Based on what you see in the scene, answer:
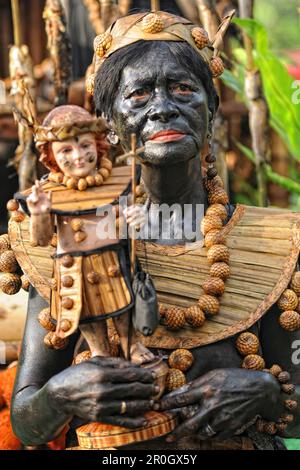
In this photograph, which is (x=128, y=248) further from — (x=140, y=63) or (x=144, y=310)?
(x=140, y=63)

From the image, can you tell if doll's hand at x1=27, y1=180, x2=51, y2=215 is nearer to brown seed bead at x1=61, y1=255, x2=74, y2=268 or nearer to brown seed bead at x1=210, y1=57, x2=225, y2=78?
brown seed bead at x1=61, y1=255, x2=74, y2=268

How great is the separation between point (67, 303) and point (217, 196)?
0.87 meters

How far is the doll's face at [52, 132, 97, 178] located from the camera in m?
3.35

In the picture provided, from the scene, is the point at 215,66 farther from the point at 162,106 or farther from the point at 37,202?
the point at 37,202

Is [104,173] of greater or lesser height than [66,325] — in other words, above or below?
above

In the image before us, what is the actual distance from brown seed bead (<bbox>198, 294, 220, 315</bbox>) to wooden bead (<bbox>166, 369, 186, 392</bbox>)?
0.81 feet

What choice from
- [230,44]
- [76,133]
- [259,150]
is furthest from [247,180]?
[76,133]

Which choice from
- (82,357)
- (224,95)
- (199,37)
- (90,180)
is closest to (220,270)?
(82,357)

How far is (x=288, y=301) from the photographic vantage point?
380 cm

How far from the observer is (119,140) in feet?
12.9

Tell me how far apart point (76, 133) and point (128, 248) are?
1.20 ft

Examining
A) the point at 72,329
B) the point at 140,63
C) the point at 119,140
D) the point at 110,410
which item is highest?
the point at 140,63
